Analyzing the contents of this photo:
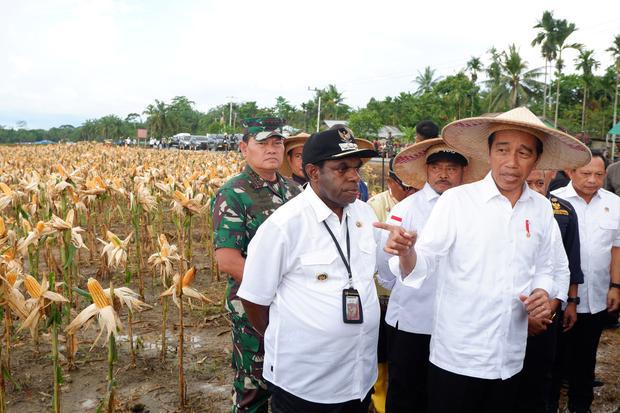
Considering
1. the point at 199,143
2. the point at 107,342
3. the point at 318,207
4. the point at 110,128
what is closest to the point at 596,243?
the point at 318,207

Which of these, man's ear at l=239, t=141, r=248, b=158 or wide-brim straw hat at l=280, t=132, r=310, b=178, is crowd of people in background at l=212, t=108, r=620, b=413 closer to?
man's ear at l=239, t=141, r=248, b=158

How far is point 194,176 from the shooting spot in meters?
8.66

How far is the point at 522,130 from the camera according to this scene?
252cm

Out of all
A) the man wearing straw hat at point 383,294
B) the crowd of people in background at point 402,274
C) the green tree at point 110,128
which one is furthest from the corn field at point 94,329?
the green tree at point 110,128

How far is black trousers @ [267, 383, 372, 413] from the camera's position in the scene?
2150 mm

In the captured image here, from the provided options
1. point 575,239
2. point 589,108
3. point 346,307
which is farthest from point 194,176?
point 589,108

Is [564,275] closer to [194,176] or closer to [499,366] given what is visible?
[499,366]

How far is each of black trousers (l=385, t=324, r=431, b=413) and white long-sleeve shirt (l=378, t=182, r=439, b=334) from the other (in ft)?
0.25

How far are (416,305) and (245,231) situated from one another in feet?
3.59

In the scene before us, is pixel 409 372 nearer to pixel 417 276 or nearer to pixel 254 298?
pixel 417 276

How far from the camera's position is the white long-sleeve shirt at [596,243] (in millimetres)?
3689

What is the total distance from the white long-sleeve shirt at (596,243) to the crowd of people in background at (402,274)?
899 mm

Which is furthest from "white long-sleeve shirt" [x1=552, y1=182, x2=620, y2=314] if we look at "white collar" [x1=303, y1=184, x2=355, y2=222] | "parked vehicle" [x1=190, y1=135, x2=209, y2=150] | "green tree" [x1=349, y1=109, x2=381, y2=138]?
"parked vehicle" [x1=190, y1=135, x2=209, y2=150]

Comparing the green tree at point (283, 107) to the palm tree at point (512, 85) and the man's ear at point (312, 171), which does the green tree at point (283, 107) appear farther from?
the man's ear at point (312, 171)
